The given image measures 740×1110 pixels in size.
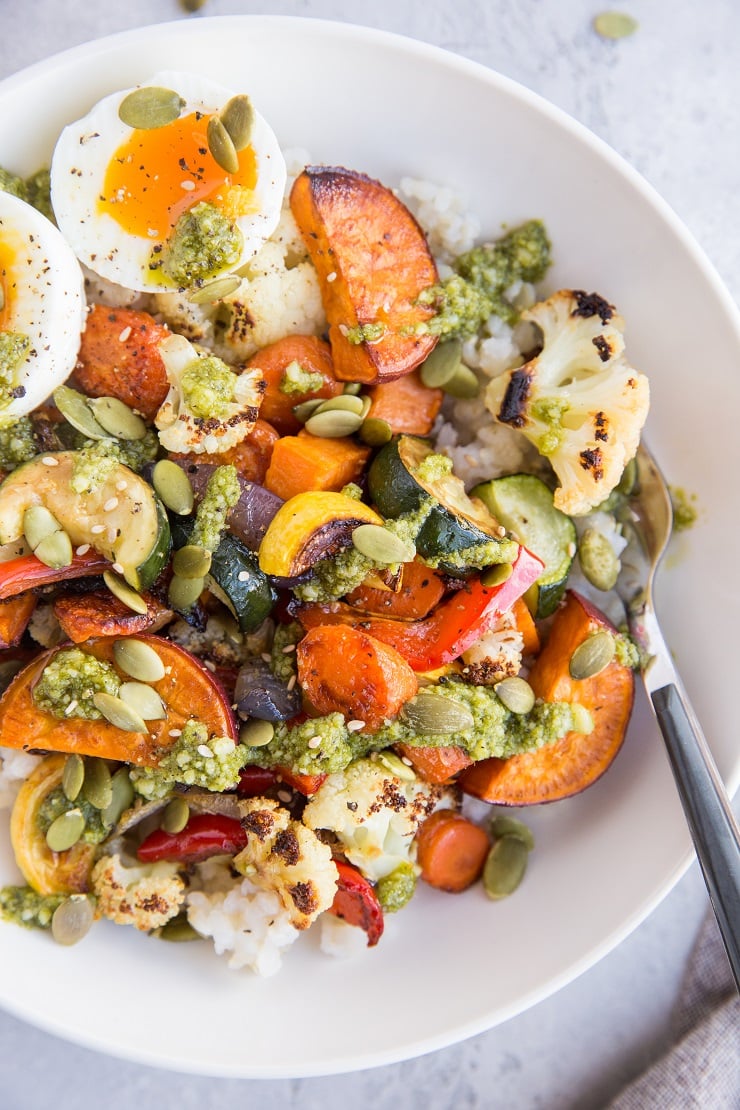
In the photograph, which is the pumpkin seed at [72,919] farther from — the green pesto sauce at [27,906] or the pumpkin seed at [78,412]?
the pumpkin seed at [78,412]

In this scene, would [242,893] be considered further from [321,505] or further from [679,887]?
[679,887]

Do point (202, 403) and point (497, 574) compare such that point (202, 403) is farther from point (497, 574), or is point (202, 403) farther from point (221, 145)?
point (497, 574)

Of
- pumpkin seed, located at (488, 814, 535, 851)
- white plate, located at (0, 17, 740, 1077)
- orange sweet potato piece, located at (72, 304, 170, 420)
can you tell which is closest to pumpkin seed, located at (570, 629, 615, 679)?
white plate, located at (0, 17, 740, 1077)

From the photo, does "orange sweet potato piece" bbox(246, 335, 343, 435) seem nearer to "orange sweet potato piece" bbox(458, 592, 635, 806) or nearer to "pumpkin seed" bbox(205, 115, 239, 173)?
"pumpkin seed" bbox(205, 115, 239, 173)

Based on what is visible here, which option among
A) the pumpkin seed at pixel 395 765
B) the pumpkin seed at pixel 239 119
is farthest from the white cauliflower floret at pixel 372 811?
the pumpkin seed at pixel 239 119

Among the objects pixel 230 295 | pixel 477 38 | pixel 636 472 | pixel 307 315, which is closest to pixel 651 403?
pixel 636 472

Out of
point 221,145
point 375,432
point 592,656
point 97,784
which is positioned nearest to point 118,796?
point 97,784

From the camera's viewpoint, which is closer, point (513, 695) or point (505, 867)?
point (513, 695)
